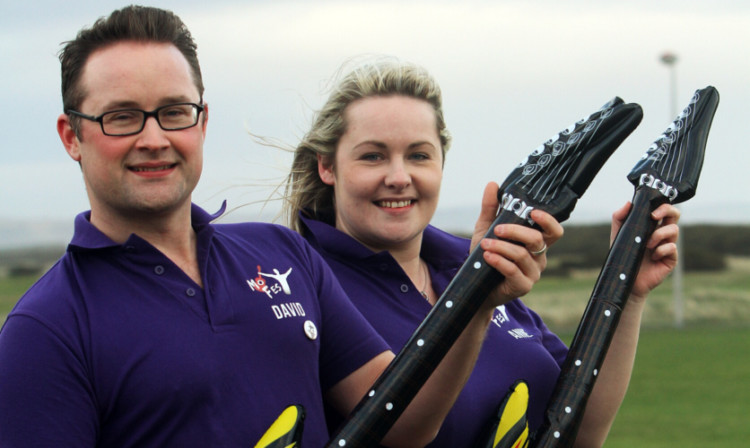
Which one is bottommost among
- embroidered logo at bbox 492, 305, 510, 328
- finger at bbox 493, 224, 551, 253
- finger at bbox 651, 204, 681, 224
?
embroidered logo at bbox 492, 305, 510, 328

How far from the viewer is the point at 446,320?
2240 mm

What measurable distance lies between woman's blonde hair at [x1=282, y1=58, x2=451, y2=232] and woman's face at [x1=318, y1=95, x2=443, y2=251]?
4 centimetres

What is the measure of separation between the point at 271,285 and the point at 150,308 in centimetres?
38

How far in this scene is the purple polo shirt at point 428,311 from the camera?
285 centimetres

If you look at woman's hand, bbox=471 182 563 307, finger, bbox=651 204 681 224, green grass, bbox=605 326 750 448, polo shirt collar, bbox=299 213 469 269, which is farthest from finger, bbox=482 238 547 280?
green grass, bbox=605 326 750 448

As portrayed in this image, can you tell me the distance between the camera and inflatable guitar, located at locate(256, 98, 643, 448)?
2.24 m

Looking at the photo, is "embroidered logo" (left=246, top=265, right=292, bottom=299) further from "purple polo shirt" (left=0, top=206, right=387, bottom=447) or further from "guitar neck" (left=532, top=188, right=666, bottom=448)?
"guitar neck" (left=532, top=188, right=666, bottom=448)

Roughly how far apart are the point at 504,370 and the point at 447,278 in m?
0.44

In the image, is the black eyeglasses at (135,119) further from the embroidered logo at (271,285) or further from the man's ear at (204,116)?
the embroidered logo at (271,285)

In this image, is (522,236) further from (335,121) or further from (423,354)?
(335,121)

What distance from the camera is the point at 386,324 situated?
9.66ft

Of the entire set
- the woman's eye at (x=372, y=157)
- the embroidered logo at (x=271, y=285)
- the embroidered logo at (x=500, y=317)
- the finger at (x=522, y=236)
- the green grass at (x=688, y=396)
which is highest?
the woman's eye at (x=372, y=157)

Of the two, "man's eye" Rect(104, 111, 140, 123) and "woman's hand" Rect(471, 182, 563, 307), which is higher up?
"woman's hand" Rect(471, 182, 563, 307)

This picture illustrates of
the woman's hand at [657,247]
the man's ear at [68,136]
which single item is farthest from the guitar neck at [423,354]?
the man's ear at [68,136]
